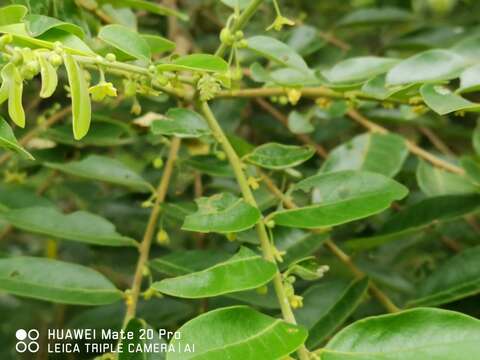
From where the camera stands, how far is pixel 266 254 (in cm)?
76

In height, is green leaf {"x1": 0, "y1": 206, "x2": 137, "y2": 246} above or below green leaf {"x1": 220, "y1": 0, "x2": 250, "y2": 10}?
below

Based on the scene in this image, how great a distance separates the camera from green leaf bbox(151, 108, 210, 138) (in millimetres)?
856

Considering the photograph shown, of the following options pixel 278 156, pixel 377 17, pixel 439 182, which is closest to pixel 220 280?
pixel 278 156

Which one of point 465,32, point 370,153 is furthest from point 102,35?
point 465,32

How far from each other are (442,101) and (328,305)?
1.01ft

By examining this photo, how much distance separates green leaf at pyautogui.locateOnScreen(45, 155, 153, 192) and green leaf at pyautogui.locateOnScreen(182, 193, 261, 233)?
0.25 m

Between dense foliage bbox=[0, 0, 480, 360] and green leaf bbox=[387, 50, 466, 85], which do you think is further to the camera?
green leaf bbox=[387, 50, 466, 85]

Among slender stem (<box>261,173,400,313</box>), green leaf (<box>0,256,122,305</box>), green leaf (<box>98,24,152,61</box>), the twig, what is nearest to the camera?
green leaf (<box>98,24,152,61</box>)

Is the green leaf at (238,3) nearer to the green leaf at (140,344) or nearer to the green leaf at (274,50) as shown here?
the green leaf at (274,50)

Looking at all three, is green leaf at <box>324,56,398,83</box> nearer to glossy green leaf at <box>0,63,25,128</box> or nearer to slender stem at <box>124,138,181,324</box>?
slender stem at <box>124,138,181,324</box>

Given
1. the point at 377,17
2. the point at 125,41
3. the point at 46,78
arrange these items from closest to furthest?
the point at 46,78
the point at 125,41
the point at 377,17

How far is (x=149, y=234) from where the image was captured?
954 mm

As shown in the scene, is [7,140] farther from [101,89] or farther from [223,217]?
[223,217]

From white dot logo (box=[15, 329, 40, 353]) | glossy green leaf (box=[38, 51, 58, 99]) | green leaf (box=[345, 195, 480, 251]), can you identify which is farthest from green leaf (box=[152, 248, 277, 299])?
white dot logo (box=[15, 329, 40, 353])
